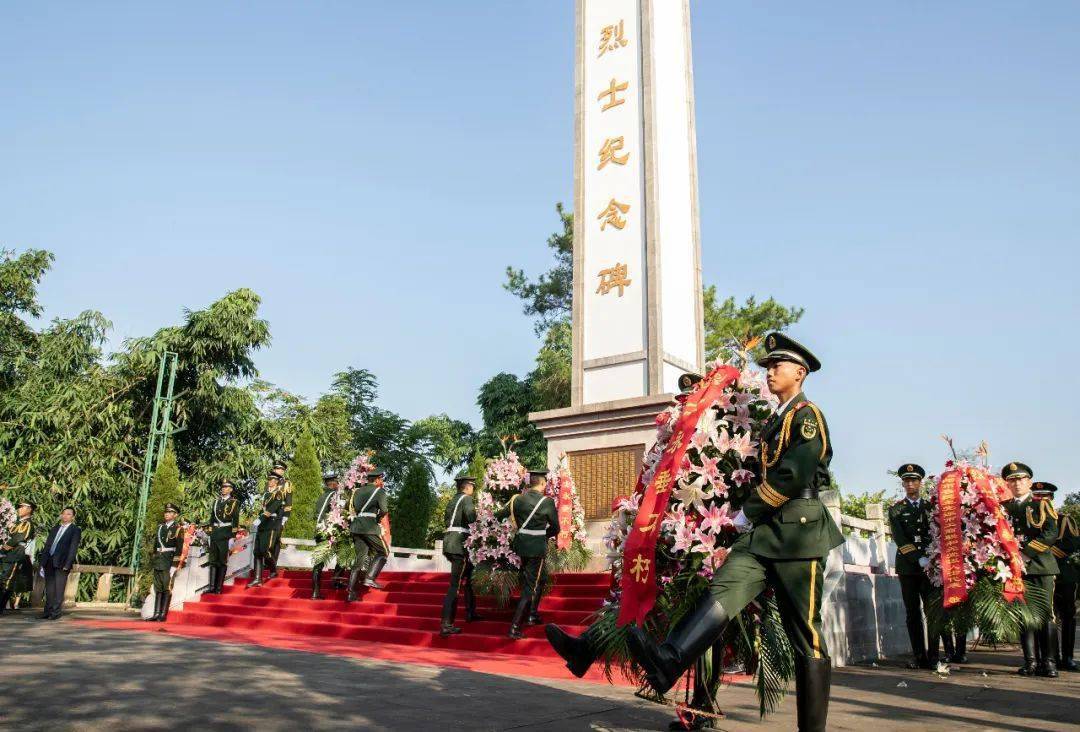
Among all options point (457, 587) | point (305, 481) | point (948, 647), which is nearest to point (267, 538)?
point (457, 587)

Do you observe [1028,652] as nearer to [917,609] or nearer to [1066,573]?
[917,609]

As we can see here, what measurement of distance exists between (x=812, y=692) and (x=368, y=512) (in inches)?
357

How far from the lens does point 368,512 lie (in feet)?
39.4

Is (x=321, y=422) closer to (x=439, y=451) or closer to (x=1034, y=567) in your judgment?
(x=439, y=451)

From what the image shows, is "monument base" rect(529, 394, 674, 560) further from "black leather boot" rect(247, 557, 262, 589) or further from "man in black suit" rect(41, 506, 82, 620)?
"man in black suit" rect(41, 506, 82, 620)

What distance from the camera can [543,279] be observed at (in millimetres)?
33938

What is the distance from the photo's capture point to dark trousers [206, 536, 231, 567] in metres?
13.8

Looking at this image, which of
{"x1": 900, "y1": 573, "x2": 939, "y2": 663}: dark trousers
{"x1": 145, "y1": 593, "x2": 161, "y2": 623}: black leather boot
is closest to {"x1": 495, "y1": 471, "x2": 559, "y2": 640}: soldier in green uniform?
{"x1": 900, "y1": 573, "x2": 939, "y2": 663}: dark trousers

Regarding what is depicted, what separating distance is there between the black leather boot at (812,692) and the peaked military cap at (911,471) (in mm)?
6220

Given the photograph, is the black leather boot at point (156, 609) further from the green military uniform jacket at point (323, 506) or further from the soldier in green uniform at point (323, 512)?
the green military uniform jacket at point (323, 506)

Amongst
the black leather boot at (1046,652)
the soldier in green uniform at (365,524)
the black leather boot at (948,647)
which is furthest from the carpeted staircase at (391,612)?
the black leather boot at (1046,652)

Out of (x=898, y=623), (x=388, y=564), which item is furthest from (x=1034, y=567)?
(x=388, y=564)

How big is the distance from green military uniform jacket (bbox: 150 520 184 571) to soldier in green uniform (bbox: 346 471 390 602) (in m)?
3.70

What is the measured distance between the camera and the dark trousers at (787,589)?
154 inches
